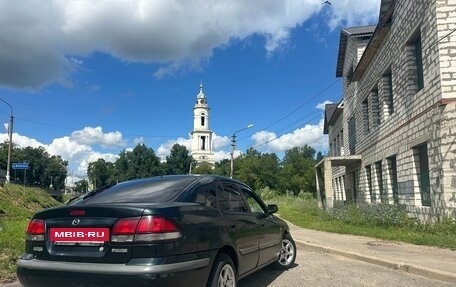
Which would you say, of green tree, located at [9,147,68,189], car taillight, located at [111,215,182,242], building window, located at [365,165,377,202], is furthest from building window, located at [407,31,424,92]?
green tree, located at [9,147,68,189]

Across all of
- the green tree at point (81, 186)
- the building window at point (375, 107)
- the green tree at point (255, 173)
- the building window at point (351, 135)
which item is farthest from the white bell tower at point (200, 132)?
the building window at point (375, 107)

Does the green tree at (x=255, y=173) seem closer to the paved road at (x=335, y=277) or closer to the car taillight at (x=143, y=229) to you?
the paved road at (x=335, y=277)

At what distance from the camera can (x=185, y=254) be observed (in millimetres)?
4293

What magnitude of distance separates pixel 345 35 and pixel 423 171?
16289 mm

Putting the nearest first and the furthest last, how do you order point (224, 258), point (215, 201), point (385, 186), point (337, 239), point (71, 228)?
point (71, 228) → point (224, 258) → point (215, 201) → point (337, 239) → point (385, 186)

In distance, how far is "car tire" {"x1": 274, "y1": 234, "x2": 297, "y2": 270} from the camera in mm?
7445

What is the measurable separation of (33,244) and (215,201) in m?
2.01

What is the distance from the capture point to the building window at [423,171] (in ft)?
44.9

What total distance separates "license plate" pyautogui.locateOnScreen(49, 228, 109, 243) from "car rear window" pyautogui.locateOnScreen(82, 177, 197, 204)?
632 millimetres

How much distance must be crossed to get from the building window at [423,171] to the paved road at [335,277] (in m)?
6.30

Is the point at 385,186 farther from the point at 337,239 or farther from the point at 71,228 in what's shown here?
the point at 71,228

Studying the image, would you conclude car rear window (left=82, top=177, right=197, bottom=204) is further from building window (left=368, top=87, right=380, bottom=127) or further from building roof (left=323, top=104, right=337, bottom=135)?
building roof (left=323, top=104, right=337, bottom=135)

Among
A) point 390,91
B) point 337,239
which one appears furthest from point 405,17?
point 337,239

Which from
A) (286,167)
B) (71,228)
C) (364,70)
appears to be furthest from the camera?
(286,167)
